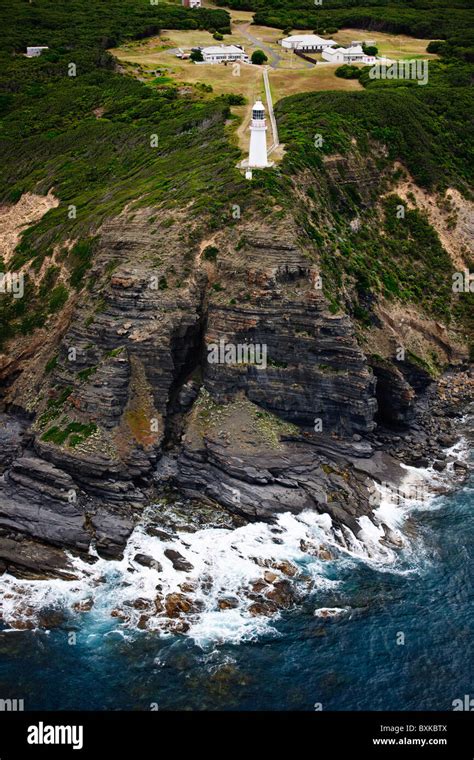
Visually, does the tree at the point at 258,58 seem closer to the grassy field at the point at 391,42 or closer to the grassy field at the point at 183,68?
the grassy field at the point at 183,68

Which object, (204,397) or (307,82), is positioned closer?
(204,397)

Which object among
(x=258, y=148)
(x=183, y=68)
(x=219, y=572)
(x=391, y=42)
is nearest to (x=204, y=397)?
(x=219, y=572)

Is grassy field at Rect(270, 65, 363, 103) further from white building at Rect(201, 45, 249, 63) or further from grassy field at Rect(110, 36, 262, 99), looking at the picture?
white building at Rect(201, 45, 249, 63)

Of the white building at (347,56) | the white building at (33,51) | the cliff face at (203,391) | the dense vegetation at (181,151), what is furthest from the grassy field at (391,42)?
the cliff face at (203,391)

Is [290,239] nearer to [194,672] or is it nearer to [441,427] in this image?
[441,427]

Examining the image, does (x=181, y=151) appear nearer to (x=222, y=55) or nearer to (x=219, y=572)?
(x=222, y=55)
